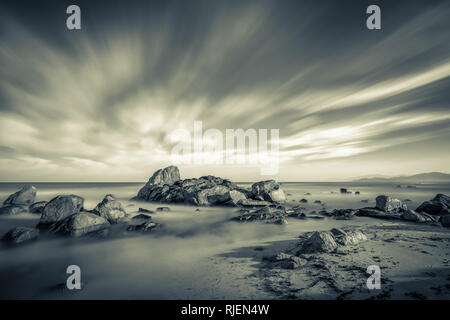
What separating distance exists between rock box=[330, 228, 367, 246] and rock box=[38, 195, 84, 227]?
14.4 meters

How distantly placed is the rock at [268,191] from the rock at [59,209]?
1742 centimetres

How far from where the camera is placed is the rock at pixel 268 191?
73.4 ft

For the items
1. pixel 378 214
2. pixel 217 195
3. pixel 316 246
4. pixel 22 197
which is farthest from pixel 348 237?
pixel 22 197

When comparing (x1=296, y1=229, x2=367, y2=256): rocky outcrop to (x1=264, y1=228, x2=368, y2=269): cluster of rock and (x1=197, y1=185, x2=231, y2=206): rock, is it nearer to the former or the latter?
(x1=264, y1=228, x2=368, y2=269): cluster of rock

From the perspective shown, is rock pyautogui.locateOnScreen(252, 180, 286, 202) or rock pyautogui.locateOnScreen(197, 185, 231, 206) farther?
rock pyautogui.locateOnScreen(252, 180, 286, 202)

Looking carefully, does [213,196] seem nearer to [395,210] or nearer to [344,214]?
[344,214]

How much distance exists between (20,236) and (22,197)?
20296mm

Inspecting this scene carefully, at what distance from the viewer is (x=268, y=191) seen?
22719 millimetres

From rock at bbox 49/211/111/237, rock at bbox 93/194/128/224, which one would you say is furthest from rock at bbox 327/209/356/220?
rock at bbox 93/194/128/224

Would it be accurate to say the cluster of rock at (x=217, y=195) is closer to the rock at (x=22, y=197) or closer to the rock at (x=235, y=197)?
the rock at (x=235, y=197)

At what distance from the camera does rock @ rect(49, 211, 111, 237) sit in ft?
31.1
